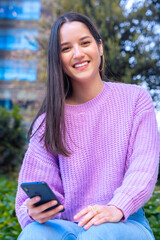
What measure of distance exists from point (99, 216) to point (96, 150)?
0.51 meters

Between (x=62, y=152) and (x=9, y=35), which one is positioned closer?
(x=62, y=152)

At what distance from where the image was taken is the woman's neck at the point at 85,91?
204cm

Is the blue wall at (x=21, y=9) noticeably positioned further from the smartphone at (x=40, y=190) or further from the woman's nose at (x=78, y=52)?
the smartphone at (x=40, y=190)

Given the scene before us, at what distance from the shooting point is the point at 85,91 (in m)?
2.06

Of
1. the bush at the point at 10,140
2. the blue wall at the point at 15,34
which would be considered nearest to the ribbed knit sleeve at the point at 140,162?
the bush at the point at 10,140

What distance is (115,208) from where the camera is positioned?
154 cm

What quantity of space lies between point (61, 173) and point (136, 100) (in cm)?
60

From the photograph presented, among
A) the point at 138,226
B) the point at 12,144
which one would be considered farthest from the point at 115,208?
the point at 12,144

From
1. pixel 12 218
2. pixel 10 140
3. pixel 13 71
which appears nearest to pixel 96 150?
pixel 12 218

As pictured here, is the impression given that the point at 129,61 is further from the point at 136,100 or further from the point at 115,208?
the point at 115,208

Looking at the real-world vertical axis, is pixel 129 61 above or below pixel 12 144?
above

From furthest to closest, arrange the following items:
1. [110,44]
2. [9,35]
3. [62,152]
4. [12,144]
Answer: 1. [9,35]
2. [12,144]
3. [110,44]
4. [62,152]

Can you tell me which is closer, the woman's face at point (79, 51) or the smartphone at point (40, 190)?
the smartphone at point (40, 190)

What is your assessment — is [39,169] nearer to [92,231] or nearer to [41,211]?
[41,211]
